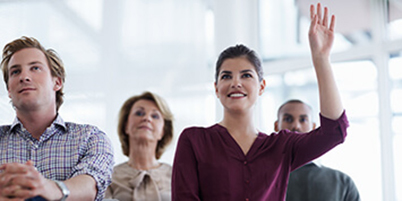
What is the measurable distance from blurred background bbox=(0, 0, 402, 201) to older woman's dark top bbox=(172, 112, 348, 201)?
1.60 metres

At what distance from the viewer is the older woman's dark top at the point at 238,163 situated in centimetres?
183

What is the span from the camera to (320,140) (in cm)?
179

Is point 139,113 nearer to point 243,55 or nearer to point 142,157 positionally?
point 142,157

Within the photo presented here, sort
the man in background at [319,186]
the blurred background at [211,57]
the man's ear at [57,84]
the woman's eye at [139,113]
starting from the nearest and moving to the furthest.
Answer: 1. the man's ear at [57,84]
2. the man in background at [319,186]
3. the woman's eye at [139,113]
4. the blurred background at [211,57]

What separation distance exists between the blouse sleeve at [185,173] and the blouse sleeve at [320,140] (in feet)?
1.29

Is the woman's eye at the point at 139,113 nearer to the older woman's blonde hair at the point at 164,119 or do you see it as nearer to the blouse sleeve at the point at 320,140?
the older woman's blonde hair at the point at 164,119

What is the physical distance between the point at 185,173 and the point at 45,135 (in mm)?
598

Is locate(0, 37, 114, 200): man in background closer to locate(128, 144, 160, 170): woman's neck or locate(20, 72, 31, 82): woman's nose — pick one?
locate(20, 72, 31, 82): woman's nose

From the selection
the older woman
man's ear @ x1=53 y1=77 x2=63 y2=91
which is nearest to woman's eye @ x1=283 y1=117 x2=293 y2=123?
the older woman

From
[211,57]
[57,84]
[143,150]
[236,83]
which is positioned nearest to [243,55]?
[236,83]

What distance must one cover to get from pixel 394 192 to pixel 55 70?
338cm

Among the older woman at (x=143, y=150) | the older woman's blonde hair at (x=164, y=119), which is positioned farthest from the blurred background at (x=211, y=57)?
the older woman at (x=143, y=150)

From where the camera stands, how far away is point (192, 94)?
4.85 metres

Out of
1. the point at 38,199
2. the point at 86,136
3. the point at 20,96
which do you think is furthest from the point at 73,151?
the point at 38,199
